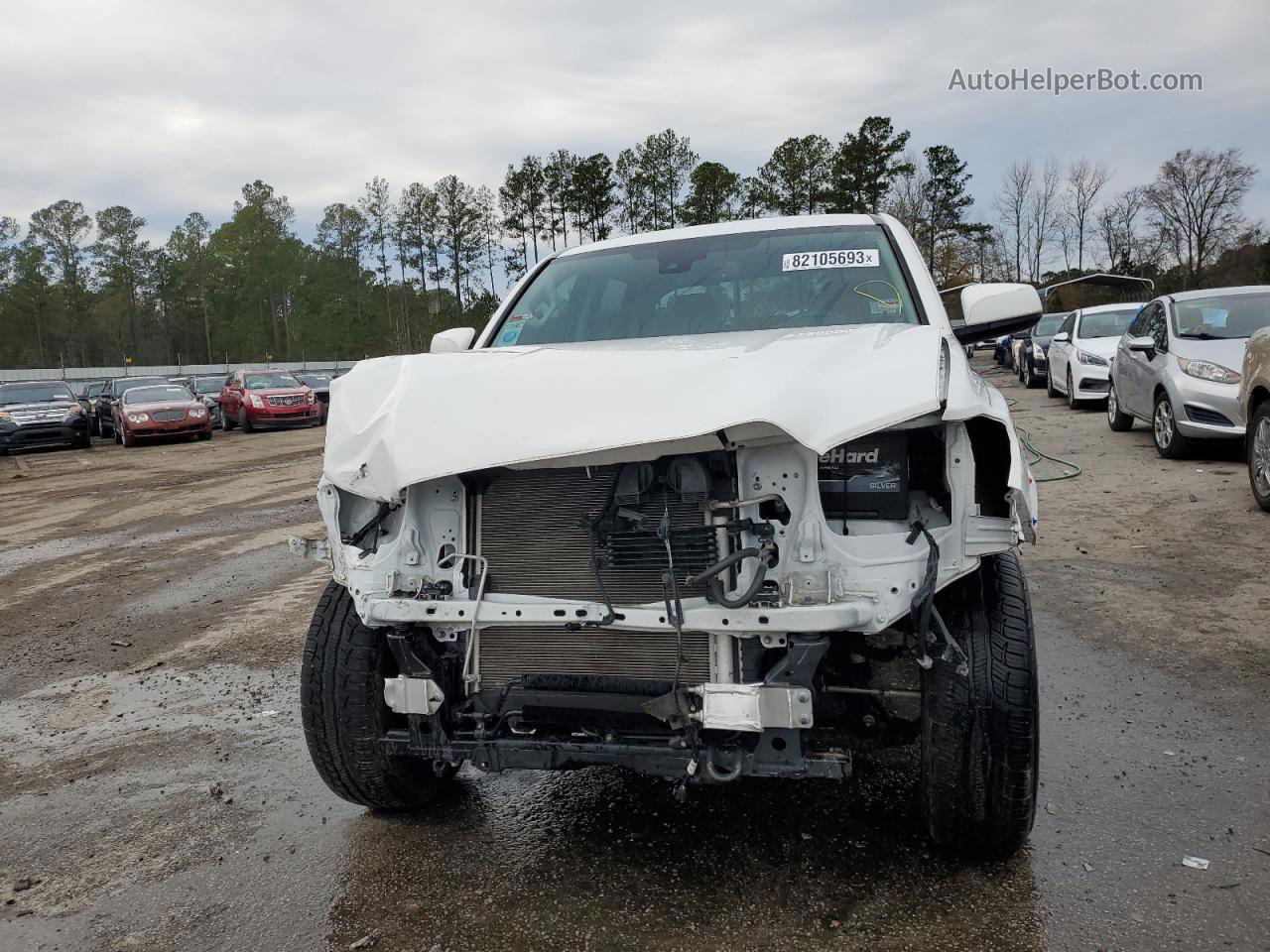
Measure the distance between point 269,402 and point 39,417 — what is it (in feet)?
15.9

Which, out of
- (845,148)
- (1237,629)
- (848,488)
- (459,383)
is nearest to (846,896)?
(848,488)

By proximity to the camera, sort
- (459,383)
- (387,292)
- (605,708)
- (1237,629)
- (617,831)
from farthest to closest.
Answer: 1. (387,292)
2. (1237,629)
3. (617,831)
4. (459,383)
5. (605,708)

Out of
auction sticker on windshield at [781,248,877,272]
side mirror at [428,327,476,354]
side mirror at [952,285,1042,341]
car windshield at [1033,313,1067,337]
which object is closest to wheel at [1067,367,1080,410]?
car windshield at [1033,313,1067,337]

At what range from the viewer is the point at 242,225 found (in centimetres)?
8675

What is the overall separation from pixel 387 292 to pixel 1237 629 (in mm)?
76008

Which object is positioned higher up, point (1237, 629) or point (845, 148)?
point (845, 148)

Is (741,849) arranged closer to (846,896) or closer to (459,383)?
(846,896)

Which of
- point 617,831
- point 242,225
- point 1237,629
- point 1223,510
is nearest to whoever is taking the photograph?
point 617,831

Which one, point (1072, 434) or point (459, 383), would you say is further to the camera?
point (1072, 434)

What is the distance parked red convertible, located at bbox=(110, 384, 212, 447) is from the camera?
21547 mm

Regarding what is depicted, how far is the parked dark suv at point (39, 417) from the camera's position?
21.2 m

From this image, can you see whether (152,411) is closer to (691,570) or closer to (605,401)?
(605,401)

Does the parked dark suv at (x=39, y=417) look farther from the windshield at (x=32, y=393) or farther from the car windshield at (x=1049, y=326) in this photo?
the car windshield at (x=1049, y=326)

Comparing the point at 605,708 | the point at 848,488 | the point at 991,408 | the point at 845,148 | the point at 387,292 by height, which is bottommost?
the point at 605,708
